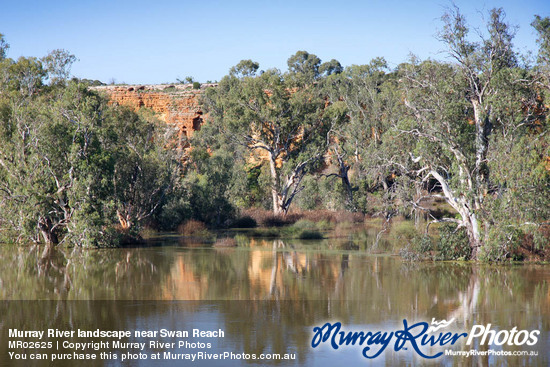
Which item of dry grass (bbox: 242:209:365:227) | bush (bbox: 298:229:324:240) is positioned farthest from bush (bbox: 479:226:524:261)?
dry grass (bbox: 242:209:365:227)

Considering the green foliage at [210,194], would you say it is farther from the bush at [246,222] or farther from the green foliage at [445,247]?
the green foliage at [445,247]

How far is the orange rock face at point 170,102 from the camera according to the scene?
69438 millimetres

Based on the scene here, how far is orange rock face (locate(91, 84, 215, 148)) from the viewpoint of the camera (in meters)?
69.4

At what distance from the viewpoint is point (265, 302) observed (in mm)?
15703

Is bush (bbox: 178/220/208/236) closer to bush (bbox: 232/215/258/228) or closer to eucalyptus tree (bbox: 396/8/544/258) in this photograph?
bush (bbox: 232/215/258/228)

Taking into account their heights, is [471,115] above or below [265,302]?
above

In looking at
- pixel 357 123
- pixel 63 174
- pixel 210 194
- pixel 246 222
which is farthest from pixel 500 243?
pixel 357 123

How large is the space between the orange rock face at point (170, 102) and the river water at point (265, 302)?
1790 inches

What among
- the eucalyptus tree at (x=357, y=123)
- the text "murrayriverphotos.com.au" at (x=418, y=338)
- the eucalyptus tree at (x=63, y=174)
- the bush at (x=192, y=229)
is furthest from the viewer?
the eucalyptus tree at (x=357, y=123)

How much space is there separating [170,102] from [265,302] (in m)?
58.5

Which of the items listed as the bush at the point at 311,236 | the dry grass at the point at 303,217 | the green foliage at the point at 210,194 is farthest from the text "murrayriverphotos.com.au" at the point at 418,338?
the dry grass at the point at 303,217

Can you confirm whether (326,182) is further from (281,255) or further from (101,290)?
(101,290)

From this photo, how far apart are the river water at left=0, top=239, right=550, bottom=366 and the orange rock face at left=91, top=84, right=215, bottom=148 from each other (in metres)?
45.5

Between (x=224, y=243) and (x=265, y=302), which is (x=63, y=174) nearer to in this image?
(x=224, y=243)
